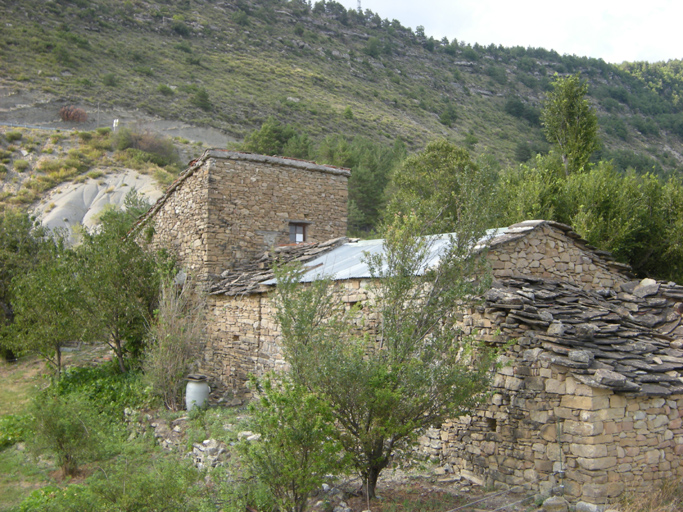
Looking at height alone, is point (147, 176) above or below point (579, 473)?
above

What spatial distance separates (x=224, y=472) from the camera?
618cm

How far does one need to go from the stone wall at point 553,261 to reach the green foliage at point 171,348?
21.4ft

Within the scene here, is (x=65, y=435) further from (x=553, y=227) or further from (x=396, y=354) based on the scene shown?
(x=553, y=227)

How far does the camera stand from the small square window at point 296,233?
12.8m

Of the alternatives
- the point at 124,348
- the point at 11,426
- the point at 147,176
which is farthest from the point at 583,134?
the point at 147,176

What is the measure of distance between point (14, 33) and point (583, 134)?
4321 cm

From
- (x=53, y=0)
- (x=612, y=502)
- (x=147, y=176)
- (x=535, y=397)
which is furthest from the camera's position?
(x=53, y=0)

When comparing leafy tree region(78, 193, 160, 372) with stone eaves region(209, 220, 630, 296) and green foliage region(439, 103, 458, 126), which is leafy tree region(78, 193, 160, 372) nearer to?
stone eaves region(209, 220, 630, 296)

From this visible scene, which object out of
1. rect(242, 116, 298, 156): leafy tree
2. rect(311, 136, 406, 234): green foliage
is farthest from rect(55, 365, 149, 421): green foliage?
rect(242, 116, 298, 156): leafy tree

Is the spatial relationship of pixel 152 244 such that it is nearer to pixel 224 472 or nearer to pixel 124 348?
pixel 124 348

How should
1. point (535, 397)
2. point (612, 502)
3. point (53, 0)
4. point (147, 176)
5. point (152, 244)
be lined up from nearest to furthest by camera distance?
point (612, 502) < point (535, 397) < point (152, 244) < point (147, 176) < point (53, 0)

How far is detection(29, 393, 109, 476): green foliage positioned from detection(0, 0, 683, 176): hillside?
30.4 metres

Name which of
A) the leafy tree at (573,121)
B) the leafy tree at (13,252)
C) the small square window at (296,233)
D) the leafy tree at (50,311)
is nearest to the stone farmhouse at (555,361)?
the small square window at (296,233)

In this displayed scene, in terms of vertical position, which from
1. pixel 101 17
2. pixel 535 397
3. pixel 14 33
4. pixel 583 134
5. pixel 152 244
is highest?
pixel 101 17
